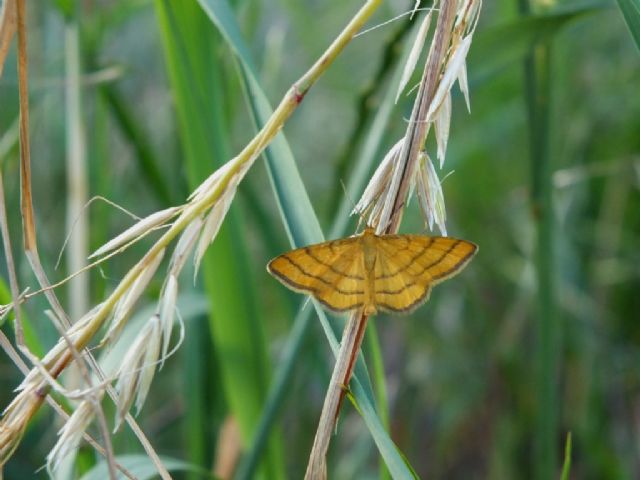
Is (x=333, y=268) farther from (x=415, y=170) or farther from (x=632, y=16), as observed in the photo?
(x=632, y=16)

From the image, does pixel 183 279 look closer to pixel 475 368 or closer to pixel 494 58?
pixel 494 58

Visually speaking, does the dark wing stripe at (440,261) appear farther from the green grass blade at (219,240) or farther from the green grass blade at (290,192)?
the green grass blade at (219,240)

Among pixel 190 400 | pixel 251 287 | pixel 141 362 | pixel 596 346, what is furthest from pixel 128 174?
pixel 141 362

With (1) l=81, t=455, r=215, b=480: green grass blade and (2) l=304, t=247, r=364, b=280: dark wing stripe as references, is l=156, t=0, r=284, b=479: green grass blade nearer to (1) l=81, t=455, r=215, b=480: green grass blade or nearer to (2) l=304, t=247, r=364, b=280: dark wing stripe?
(1) l=81, t=455, r=215, b=480: green grass blade

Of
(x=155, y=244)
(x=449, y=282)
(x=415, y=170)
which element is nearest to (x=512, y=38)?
(x=415, y=170)

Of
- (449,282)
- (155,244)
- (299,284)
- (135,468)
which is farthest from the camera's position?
(449,282)

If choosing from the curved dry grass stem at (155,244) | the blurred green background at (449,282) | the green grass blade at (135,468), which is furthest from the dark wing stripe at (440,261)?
the blurred green background at (449,282)
